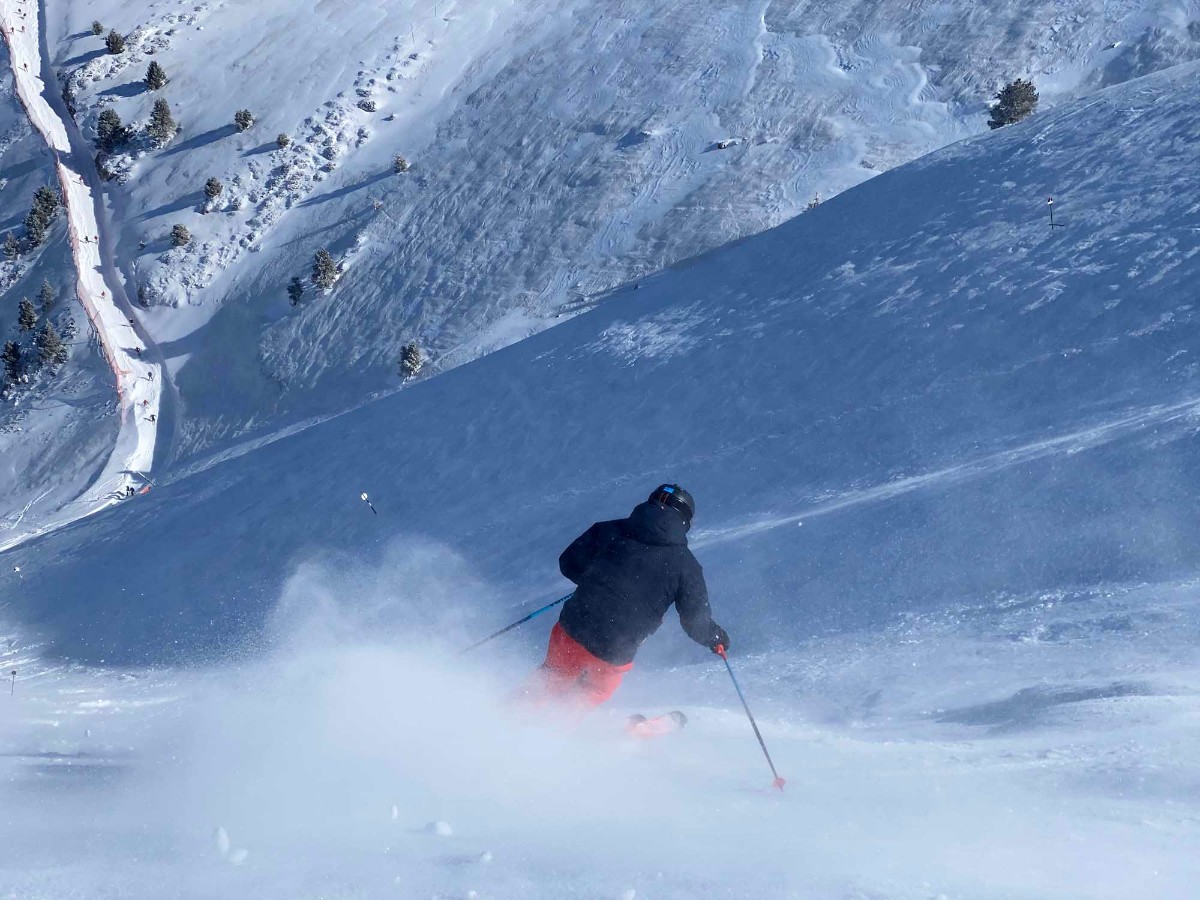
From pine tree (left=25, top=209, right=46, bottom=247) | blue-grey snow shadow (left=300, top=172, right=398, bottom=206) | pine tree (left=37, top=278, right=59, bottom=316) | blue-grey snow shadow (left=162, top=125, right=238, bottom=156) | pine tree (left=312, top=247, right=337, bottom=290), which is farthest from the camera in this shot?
blue-grey snow shadow (left=162, top=125, right=238, bottom=156)

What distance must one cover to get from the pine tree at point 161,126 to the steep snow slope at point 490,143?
524 millimetres

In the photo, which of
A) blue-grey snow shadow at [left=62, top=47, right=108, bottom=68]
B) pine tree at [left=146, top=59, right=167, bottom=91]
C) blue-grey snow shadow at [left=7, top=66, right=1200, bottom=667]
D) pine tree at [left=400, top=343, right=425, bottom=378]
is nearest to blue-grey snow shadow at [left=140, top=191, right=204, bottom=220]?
pine tree at [left=146, top=59, right=167, bottom=91]

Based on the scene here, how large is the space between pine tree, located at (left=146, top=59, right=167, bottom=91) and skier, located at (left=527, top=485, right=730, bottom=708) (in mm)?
33968

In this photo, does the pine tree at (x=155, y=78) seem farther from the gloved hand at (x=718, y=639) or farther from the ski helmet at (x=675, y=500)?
the gloved hand at (x=718, y=639)

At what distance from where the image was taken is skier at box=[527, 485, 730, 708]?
6652 mm

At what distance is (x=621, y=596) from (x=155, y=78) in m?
34.5

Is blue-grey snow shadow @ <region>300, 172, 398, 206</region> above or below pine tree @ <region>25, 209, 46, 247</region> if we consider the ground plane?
above

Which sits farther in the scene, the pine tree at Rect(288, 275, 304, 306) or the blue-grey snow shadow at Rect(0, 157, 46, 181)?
the blue-grey snow shadow at Rect(0, 157, 46, 181)

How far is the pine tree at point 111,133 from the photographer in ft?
107

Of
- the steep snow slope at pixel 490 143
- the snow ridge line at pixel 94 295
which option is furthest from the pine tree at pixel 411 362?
the snow ridge line at pixel 94 295

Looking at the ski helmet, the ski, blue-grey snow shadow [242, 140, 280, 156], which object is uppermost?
the ski helmet

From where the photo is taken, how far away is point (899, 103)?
2597cm

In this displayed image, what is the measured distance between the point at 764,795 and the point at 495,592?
5576 millimetres

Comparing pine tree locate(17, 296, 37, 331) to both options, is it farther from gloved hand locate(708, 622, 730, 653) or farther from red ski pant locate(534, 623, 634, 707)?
gloved hand locate(708, 622, 730, 653)
